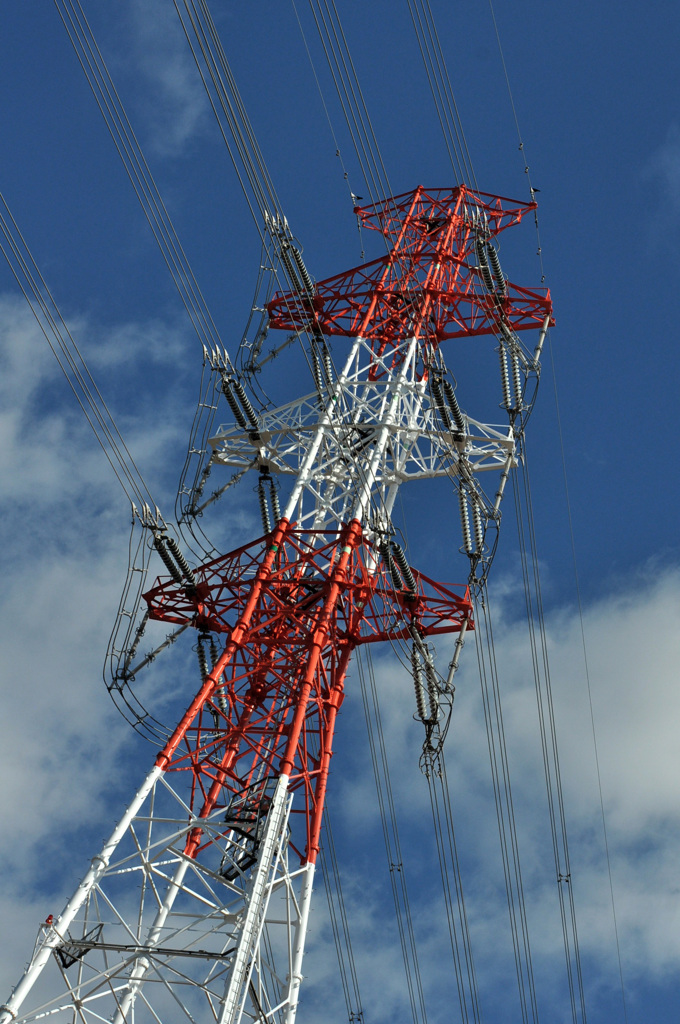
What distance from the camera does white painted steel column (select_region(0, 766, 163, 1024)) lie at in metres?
26.4

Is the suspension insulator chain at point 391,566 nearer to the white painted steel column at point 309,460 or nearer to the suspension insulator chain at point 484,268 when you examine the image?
the white painted steel column at point 309,460

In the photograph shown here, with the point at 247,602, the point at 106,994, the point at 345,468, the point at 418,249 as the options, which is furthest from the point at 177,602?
the point at 418,249

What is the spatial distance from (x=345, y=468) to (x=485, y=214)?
47.0 ft

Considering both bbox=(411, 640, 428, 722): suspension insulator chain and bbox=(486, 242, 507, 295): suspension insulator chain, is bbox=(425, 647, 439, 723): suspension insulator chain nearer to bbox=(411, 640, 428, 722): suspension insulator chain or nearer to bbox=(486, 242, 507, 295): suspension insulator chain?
bbox=(411, 640, 428, 722): suspension insulator chain

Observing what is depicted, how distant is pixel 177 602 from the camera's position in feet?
123

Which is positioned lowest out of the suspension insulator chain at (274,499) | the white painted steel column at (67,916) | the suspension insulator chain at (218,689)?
the white painted steel column at (67,916)

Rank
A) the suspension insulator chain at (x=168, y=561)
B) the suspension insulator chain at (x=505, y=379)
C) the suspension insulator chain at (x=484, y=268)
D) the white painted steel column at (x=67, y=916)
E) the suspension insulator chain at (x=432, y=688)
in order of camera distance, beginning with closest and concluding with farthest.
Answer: the white painted steel column at (x=67, y=916), the suspension insulator chain at (x=168, y=561), the suspension insulator chain at (x=432, y=688), the suspension insulator chain at (x=505, y=379), the suspension insulator chain at (x=484, y=268)

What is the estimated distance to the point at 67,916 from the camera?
91.5 feet

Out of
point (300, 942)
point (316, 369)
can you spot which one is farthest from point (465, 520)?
point (300, 942)

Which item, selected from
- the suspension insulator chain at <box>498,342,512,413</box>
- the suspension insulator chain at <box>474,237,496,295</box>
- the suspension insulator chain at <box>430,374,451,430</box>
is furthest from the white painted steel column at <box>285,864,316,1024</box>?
the suspension insulator chain at <box>474,237,496,295</box>

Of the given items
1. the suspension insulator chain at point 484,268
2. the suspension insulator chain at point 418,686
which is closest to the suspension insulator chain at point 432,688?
the suspension insulator chain at point 418,686

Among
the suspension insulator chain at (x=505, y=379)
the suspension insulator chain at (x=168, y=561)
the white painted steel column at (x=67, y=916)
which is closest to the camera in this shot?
the white painted steel column at (x=67, y=916)

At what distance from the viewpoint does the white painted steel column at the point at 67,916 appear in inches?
1039

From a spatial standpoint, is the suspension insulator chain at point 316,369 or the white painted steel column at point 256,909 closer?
the white painted steel column at point 256,909
